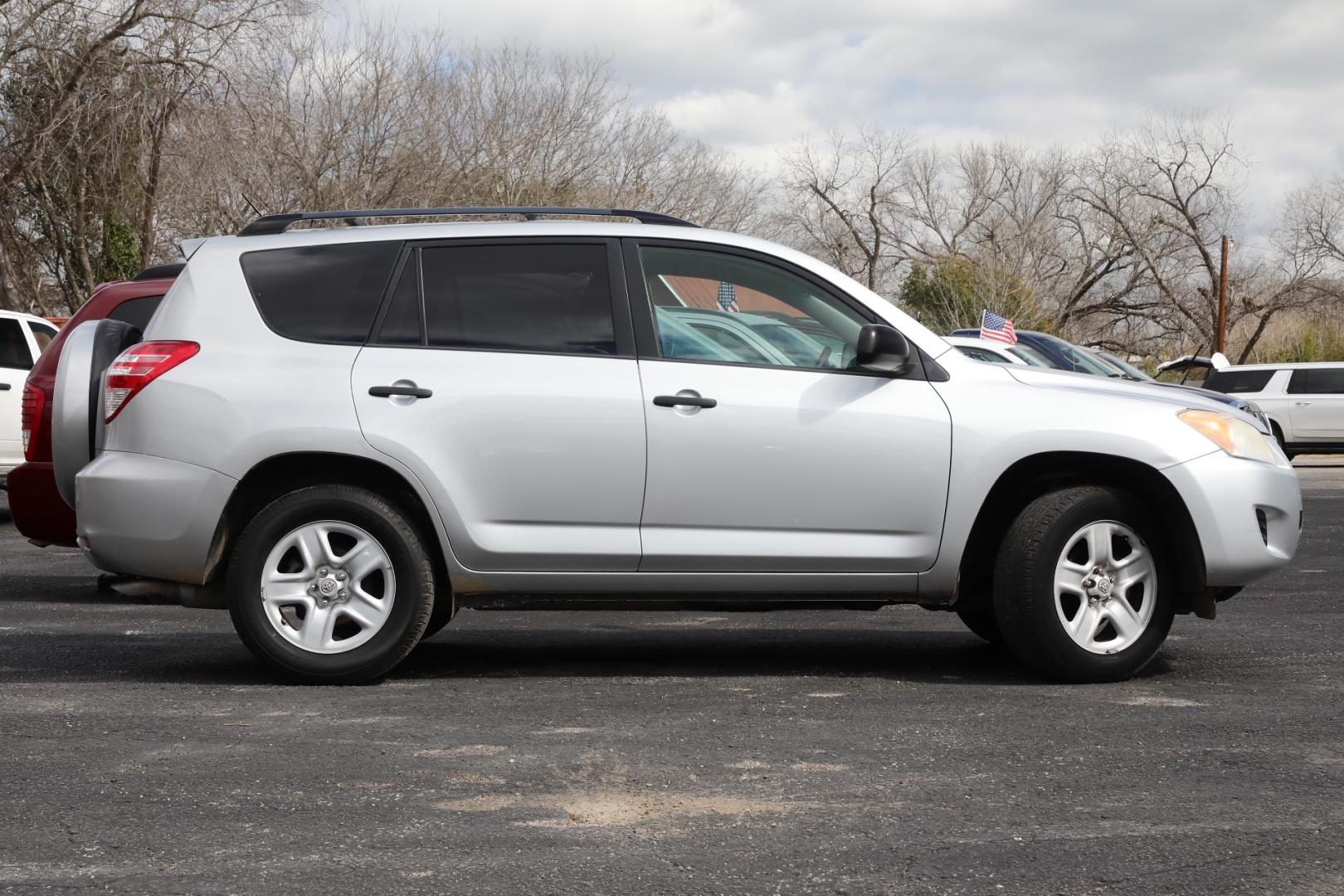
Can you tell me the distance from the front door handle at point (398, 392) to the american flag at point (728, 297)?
1.24 meters

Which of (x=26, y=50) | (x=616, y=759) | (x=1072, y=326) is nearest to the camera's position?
(x=616, y=759)

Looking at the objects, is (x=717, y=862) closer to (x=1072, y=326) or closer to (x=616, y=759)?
(x=616, y=759)

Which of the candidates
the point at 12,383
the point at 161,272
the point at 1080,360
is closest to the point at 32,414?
the point at 161,272

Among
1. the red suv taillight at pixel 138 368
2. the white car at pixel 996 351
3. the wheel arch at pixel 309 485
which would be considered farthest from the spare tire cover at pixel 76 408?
the white car at pixel 996 351

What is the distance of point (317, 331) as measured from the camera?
6078mm

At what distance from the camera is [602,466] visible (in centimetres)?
592

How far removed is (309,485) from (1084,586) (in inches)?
122

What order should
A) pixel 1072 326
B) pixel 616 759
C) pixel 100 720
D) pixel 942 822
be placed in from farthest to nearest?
pixel 1072 326
pixel 100 720
pixel 616 759
pixel 942 822

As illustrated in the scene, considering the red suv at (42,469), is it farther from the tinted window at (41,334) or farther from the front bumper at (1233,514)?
the tinted window at (41,334)

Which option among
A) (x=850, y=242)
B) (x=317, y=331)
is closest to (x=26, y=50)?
(x=317, y=331)

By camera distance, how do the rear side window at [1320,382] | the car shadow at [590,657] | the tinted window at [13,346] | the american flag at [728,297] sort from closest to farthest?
1. the american flag at [728,297]
2. the car shadow at [590,657]
3. the tinted window at [13,346]
4. the rear side window at [1320,382]

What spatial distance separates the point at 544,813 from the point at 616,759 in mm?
634

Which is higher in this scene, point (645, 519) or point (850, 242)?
point (850, 242)

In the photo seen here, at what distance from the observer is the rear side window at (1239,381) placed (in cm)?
2686
